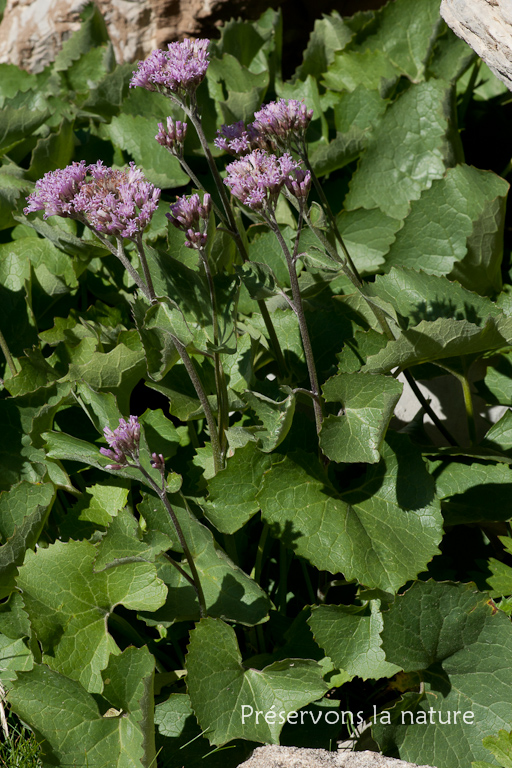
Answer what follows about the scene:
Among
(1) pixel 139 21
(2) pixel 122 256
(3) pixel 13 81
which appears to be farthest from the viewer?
(1) pixel 139 21

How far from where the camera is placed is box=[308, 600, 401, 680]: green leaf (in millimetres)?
1705

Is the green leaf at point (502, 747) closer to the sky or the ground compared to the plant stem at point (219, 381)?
closer to the ground

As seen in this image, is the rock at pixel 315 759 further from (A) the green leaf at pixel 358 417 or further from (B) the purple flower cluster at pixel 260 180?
(B) the purple flower cluster at pixel 260 180

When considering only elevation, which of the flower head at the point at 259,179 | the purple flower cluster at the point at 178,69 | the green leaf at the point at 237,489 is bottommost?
the green leaf at the point at 237,489

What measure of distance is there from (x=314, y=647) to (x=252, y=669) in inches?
8.0

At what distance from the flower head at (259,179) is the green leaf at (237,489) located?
0.62 metres

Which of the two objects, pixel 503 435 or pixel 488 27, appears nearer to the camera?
pixel 488 27

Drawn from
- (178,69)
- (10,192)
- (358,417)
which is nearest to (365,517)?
(358,417)

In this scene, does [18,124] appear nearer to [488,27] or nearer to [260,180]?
[260,180]

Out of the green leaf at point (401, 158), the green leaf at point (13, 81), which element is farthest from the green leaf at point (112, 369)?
the green leaf at point (13, 81)

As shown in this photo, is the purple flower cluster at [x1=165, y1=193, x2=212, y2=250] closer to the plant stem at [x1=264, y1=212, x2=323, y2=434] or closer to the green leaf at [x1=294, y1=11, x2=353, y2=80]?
the plant stem at [x1=264, y1=212, x2=323, y2=434]

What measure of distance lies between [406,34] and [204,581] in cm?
251

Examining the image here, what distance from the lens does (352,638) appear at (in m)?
1.74

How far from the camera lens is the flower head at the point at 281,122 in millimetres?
1730
